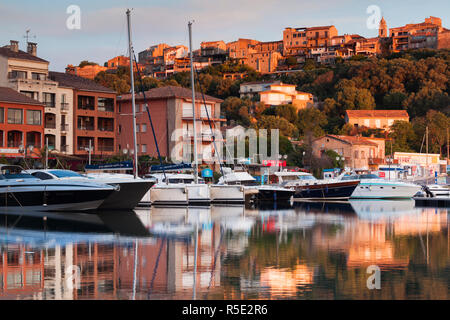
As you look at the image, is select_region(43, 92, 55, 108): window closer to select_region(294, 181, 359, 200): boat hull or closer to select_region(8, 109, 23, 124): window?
select_region(8, 109, 23, 124): window

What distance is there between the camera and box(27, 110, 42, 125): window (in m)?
62.7

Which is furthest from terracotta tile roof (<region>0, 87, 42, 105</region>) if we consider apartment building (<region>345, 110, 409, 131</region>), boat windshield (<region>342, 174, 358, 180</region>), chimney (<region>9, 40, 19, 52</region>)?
apartment building (<region>345, 110, 409, 131</region>)

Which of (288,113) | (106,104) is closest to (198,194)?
(106,104)

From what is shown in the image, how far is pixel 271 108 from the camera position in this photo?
126 meters

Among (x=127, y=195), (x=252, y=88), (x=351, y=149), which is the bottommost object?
(x=127, y=195)

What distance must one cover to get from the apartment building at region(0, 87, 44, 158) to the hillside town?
9 cm

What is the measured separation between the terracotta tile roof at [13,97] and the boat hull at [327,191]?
82.2ft

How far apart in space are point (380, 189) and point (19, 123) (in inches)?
1266

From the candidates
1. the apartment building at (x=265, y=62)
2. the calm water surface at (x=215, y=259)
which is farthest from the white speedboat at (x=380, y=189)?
the apartment building at (x=265, y=62)

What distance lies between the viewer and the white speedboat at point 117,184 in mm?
34906

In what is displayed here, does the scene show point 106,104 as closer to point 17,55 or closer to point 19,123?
point 17,55

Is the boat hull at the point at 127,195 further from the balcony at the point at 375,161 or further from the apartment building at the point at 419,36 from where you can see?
the apartment building at the point at 419,36

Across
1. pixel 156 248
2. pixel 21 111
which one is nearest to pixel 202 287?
pixel 156 248

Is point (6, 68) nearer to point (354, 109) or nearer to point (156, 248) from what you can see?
point (156, 248)
